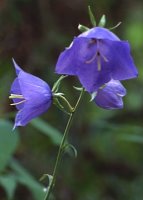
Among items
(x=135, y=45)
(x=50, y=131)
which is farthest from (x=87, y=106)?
(x=50, y=131)

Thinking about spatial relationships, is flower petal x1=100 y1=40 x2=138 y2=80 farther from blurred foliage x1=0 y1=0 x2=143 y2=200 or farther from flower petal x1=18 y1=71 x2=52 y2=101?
blurred foliage x1=0 y1=0 x2=143 y2=200

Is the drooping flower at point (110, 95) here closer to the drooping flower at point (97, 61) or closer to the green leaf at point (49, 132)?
the drooping flower at point (97, 61)

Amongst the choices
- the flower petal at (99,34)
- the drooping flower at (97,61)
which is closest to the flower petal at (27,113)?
the drooping flower at (97,61)

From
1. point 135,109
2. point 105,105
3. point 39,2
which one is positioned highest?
point 105,105

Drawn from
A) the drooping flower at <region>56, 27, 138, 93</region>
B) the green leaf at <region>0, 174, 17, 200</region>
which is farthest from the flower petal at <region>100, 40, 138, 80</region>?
the green leaf at <region>0, 174, 17, 200</region>

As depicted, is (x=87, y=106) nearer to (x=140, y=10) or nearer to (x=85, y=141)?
(x=85, y=141)

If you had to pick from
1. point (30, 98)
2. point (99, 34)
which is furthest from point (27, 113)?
point (99, 34)

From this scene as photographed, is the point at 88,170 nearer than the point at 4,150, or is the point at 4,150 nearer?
the point at 4,150

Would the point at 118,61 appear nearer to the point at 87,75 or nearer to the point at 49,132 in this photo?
the point at 87,75
